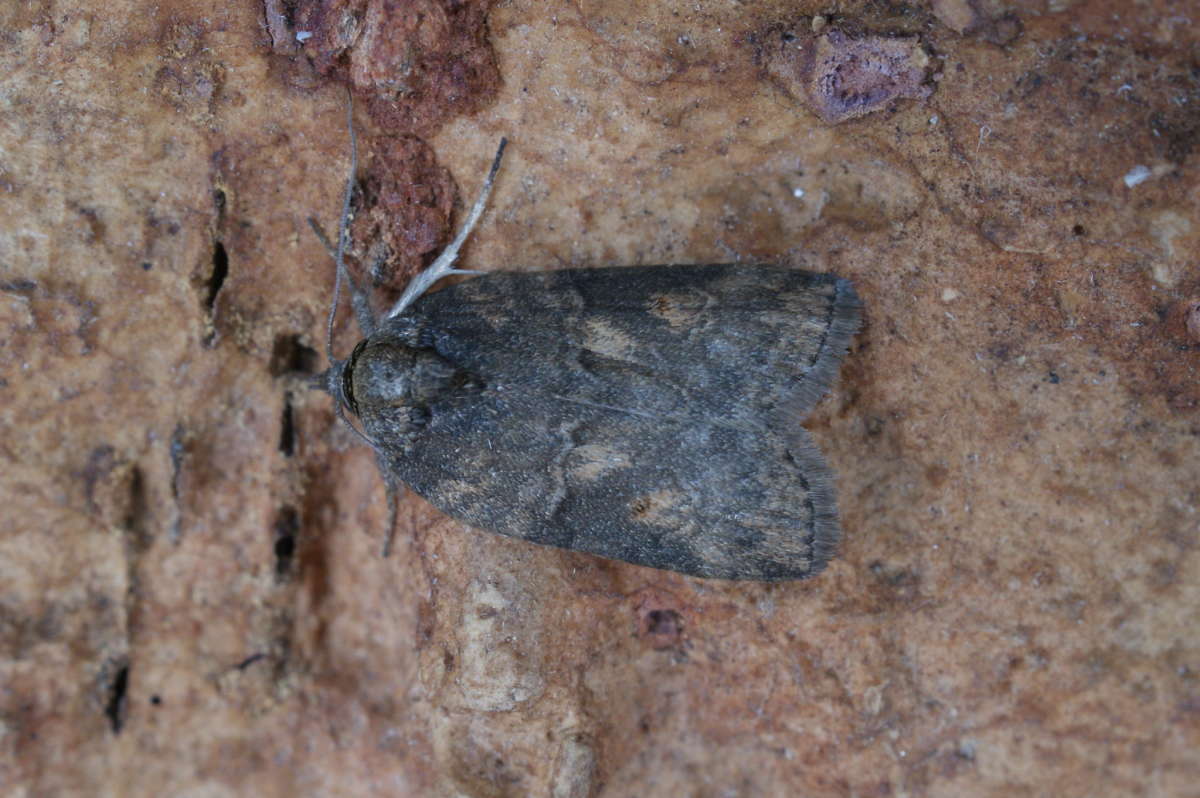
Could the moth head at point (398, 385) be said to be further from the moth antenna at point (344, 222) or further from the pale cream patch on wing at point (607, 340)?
the pale cream patch on wing at point (607, 340)

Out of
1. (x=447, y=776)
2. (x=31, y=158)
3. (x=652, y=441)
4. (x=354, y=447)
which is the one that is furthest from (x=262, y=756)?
(x=31, y=158)

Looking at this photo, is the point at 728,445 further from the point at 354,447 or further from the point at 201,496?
the point at 201,496

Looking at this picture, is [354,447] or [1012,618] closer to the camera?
[1012,618]

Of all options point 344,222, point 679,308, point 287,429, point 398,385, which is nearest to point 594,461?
point 679,308

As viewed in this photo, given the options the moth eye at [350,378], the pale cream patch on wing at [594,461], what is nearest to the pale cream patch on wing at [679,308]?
the pale cream patch on wing at [594,461]

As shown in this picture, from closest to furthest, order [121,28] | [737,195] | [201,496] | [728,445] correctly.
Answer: [728,445], [121,28], [737,195], [201,496]

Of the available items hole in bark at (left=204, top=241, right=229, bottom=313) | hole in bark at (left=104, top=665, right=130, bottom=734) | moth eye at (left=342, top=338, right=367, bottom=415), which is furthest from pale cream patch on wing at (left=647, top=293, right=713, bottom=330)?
hole in bark at (left=104, top=665, right=130, bottom=734)

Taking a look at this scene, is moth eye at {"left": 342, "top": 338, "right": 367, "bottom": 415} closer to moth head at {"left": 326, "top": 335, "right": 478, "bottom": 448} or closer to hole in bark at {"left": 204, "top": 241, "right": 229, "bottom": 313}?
moth head at {"left": 326, "top": 335, "right": 478, "bottom": 448}
